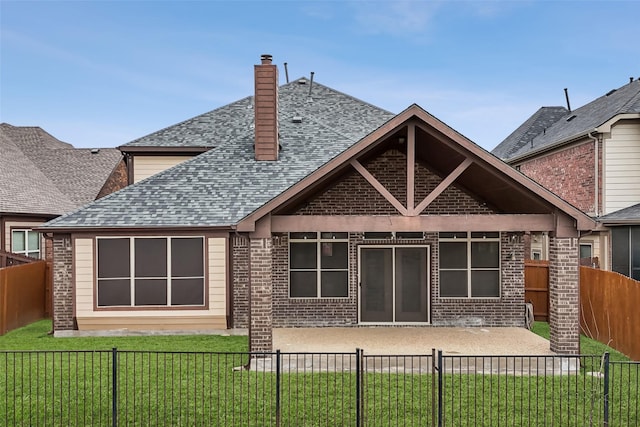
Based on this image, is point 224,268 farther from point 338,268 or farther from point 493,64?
point 493,64

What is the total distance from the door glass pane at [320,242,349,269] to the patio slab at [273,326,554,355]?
72.0 inches

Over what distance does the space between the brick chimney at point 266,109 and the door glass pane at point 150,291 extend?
4952mm

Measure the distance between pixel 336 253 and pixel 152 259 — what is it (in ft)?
16.4

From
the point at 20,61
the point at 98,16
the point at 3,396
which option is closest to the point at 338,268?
the point at 3,396

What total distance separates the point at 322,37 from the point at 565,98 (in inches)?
1472

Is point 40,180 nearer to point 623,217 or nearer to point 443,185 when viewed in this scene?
point 443,185

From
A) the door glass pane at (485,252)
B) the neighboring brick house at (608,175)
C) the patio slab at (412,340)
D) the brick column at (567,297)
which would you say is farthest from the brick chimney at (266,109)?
the neighboring brick house at (608,175)

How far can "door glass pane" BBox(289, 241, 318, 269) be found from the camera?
14352 mm

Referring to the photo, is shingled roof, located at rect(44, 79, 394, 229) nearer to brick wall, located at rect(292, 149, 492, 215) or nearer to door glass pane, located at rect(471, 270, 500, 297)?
brick wall, located at rect(292, 149, 492, 215)

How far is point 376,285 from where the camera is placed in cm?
1436

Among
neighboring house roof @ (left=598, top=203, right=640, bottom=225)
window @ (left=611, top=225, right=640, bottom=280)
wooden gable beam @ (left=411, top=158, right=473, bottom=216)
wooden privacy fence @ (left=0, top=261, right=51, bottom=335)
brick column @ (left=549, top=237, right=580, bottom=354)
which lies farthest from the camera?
window @ (left=611, top=225, right=640, bottom=280)

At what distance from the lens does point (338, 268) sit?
1434 cm

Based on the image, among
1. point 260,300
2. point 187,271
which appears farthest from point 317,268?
point 260,300

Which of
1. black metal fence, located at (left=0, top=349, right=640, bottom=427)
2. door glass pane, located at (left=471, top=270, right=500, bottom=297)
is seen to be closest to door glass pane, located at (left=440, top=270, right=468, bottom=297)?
door glass pane, located at (left=471, top=270, right=500, bottom=297)
